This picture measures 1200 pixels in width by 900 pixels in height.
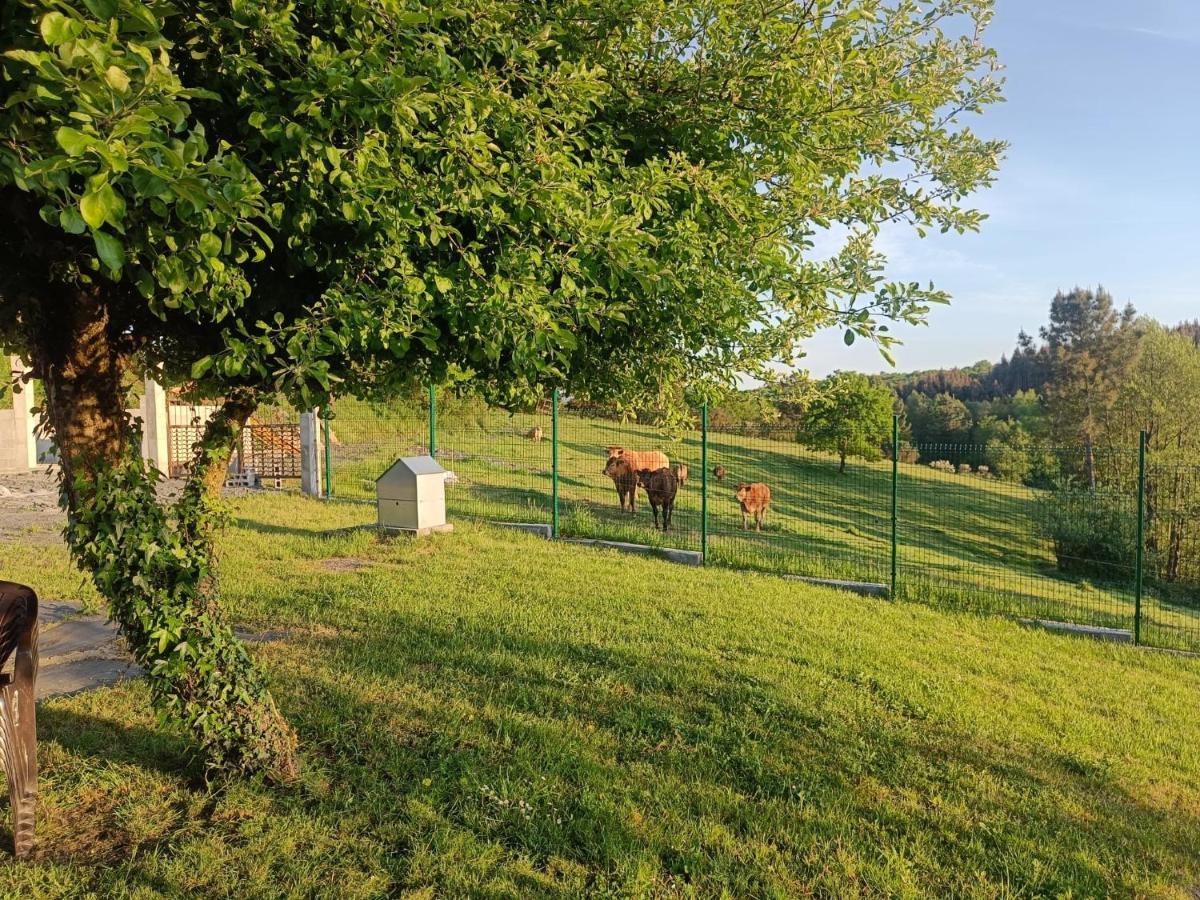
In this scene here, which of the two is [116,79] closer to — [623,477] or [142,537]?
[142,537]

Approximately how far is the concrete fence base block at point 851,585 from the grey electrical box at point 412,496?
5235 millimetres

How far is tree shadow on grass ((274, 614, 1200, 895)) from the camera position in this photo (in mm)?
3383

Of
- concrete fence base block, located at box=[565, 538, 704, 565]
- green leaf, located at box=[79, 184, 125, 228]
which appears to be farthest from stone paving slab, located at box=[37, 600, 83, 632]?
green leaf, located at box=[79, 184, 125, 228]

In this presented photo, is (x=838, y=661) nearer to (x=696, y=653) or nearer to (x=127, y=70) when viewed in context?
(x=696, y=653)

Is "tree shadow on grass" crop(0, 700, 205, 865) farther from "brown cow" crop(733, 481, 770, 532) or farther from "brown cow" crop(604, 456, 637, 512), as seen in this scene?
"brown cow" crop(604, 456, 637, 512)

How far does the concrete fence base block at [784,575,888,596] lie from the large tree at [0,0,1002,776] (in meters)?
6.88

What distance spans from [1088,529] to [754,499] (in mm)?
4799

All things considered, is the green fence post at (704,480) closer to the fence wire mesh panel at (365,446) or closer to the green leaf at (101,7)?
the fence wire mesh panel at (365,446)

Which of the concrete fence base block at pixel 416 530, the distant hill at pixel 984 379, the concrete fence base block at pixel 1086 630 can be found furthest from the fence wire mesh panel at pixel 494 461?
the distant hill at pixel 984 379

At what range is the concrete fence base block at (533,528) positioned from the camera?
470 inches

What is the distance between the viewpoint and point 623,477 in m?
12.8

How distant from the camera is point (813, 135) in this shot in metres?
3.07

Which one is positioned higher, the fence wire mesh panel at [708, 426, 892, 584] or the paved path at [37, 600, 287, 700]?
the fence wire mesh panel at [708, 426, 892, 584]

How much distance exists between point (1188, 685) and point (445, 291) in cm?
802
